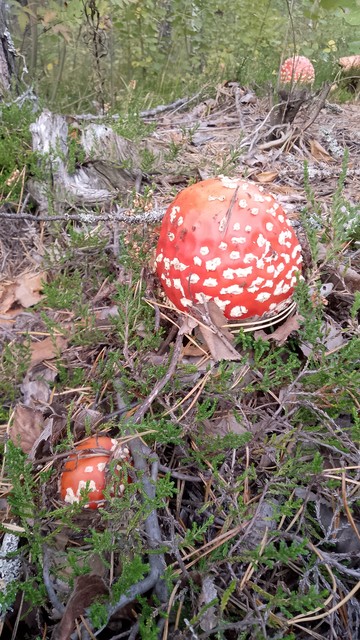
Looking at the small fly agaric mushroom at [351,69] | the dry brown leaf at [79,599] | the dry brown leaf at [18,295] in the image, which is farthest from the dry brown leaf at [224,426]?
the small fly agaric mushroom at [351,69]

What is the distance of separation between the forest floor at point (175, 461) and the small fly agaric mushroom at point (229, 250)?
5.2 inches

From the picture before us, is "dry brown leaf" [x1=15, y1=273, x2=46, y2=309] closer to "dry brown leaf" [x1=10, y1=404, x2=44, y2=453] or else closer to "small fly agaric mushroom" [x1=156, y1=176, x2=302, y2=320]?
"dry brown leaf" [x1=10, y1=404, x2=44, y2=453]

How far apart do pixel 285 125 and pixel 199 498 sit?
324 cm

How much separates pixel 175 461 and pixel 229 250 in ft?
2.84

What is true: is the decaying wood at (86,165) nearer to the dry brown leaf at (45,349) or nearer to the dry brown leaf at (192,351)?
the dry brown leaf at (45,349)

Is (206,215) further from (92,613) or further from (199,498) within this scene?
(92,613)

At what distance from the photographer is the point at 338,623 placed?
1.38 metres

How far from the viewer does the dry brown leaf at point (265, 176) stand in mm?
3283

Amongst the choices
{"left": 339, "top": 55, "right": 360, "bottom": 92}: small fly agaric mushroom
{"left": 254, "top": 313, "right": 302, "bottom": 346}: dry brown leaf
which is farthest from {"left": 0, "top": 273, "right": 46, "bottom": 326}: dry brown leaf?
{"left": 339, "top": 55, "right": 360, "bottom": 92}: small fly agaric mushroom

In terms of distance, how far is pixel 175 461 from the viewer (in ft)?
5.96

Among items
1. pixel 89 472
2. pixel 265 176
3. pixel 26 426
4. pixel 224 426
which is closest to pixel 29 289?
pixel 26 426

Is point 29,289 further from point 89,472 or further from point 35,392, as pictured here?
point 89,472

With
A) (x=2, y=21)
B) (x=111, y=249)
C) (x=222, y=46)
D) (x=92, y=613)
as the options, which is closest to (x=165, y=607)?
(x=92, y=613)

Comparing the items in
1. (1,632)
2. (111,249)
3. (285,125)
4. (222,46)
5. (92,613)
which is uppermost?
(222,46)
